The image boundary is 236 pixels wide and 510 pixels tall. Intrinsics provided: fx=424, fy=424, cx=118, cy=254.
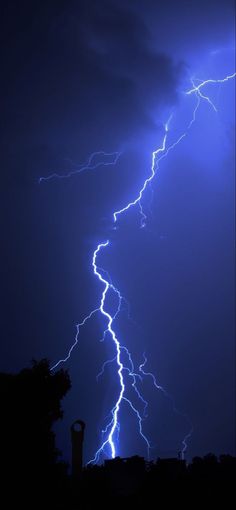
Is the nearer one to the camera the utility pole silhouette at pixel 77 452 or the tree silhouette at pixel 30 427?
the tree silhouette at pixel 30 427

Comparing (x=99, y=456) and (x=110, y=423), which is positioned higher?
(x=110, y=423)

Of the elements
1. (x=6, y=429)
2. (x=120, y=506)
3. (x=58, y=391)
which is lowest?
(x=120, y=506)

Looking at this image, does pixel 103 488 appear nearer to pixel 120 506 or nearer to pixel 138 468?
pixel 120 506

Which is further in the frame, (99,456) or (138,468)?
(99,456)

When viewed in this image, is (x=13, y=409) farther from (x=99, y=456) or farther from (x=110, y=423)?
(x=110, y=423)

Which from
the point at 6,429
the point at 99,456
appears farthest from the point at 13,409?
the point at 99,456

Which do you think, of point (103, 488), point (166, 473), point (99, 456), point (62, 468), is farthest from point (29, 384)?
point (99, 456)

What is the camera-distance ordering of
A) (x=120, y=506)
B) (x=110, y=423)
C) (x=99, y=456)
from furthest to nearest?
(x=110, y=423) < (x=99, y=456) < (x=120, y=506)

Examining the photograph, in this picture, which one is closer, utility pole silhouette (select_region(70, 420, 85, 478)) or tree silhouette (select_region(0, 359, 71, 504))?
tree silhouette (select_region(0, 359, 71, 504))

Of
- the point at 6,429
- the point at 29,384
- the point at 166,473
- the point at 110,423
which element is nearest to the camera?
the point at 6,429
